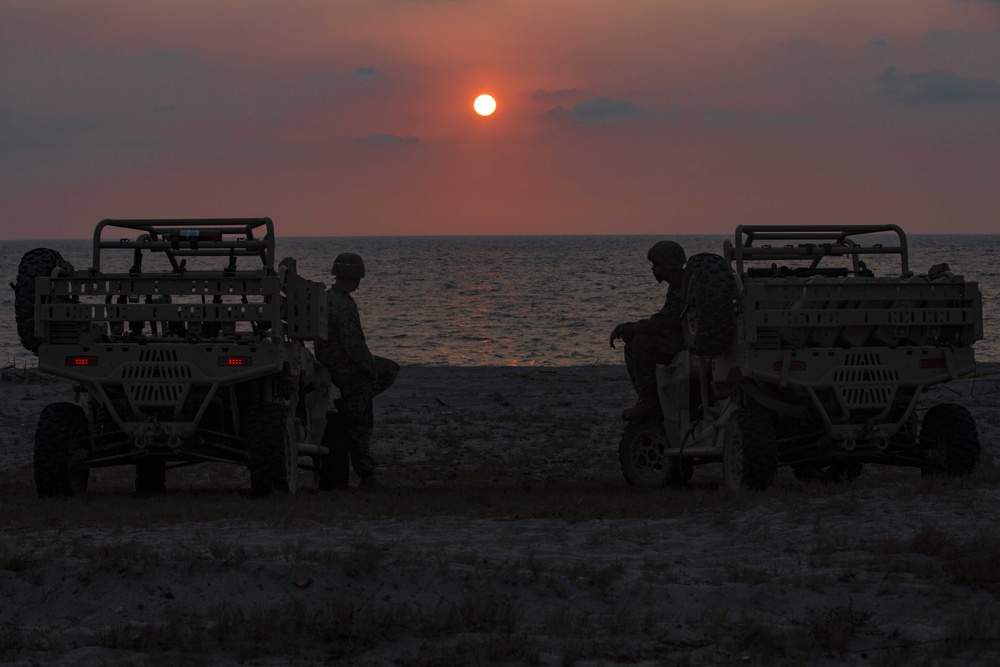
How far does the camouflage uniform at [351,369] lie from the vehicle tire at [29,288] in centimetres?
243

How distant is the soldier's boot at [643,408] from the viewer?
12719 millimetres

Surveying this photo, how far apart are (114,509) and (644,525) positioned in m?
3.77

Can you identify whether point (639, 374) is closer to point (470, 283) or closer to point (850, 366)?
point (850, 366)

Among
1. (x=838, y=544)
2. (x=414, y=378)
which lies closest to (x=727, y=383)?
(x=838, y=544)

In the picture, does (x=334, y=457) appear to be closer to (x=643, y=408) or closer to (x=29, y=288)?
(x=643, y=408)

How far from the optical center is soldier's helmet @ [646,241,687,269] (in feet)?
40.8

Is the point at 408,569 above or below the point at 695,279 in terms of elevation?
below

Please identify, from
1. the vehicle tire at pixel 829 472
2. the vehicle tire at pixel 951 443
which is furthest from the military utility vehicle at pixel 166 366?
the vehicle tire at pixel 951 443

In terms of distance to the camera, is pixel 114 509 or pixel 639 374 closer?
pixel 114 509

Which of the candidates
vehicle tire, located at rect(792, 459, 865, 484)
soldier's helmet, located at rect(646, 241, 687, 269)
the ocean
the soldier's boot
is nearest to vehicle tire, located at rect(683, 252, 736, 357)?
soldier's helmet, located at rect(646, 241, 687, 269)

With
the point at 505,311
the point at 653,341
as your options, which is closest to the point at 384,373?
the point at 653,341

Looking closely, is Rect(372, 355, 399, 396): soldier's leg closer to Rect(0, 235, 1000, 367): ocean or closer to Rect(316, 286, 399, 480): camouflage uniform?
Rect(316, 286, 399, 480): camouflage uniform

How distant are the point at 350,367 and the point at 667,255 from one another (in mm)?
3067

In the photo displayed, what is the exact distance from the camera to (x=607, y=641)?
19.5 feet
